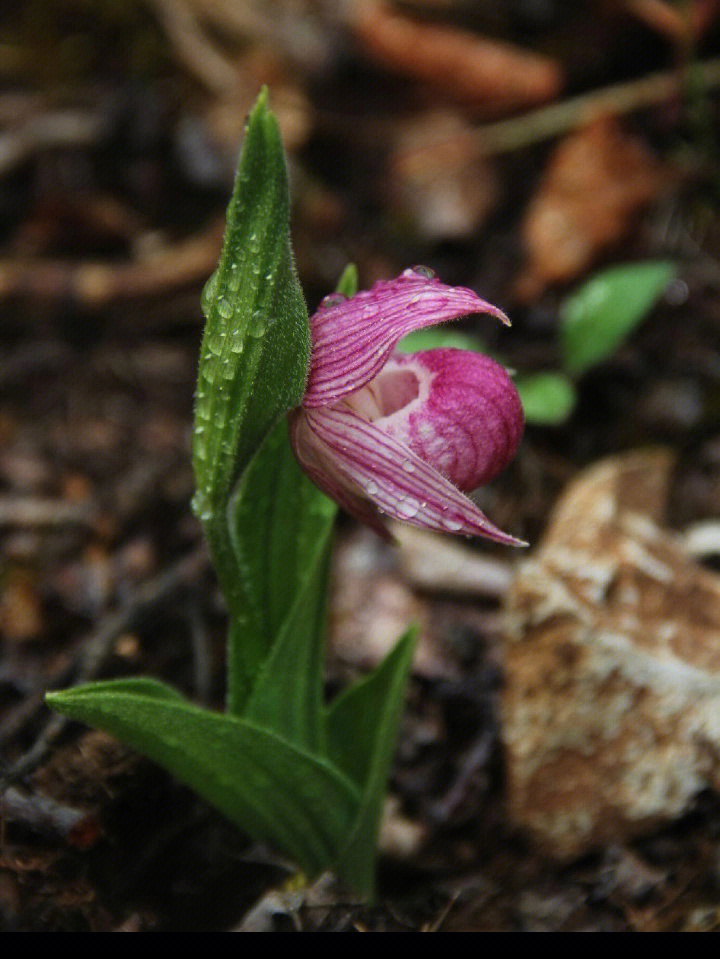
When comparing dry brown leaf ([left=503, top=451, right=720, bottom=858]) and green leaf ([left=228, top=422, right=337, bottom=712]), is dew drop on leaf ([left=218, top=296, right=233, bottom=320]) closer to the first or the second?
green leaf ([left=228, top=422, right=337, bottom=712])

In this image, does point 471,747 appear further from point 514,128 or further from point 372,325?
point 514,128

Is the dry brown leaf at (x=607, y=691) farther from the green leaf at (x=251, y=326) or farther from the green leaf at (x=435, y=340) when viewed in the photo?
the green leaf at (x=251, y=326)

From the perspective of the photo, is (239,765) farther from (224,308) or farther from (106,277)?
(106,277)

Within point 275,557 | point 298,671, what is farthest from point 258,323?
point 298,671

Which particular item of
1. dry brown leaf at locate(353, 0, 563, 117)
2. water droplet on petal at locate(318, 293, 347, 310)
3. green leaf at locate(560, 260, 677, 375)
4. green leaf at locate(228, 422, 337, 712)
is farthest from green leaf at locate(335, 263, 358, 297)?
dry brown leaf at locate(353, 0, 563, 117)

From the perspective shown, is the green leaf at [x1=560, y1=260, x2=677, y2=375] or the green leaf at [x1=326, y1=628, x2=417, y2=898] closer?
the green leaf at [x1=326, y1=628, x2=417, y2=898]

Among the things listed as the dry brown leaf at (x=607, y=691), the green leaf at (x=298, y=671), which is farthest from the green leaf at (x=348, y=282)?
the dry brown leaf at (x=607, y=691)
